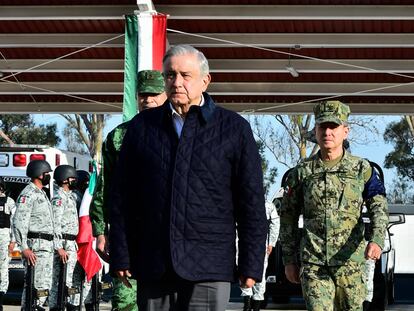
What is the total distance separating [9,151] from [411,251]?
6.98m

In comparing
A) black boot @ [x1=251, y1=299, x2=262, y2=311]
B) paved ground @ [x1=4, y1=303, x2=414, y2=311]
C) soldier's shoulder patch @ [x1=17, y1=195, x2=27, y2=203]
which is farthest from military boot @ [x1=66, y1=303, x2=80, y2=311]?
black boot @ [x1=251, y1=299, x2=262, y2=311]

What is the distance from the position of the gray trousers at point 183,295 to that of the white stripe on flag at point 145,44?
28.5 feet

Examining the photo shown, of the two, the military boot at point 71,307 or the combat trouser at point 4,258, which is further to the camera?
the combat trouser at point 4,258

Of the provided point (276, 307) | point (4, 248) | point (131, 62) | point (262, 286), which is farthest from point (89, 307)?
point (276, 307)

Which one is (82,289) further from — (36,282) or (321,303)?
(321,303)

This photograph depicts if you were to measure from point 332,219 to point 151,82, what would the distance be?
56.1 inches

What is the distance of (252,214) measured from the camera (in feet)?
16.0

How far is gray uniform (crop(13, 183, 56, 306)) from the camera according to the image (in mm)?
12820

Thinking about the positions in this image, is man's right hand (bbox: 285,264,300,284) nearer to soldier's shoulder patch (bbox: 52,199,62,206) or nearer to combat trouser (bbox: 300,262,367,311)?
combat trouser (bbox: 300,262,367,311)

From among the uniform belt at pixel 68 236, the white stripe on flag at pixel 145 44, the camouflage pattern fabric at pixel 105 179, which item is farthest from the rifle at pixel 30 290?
the camouflage pattern fabric at pixel 105 179

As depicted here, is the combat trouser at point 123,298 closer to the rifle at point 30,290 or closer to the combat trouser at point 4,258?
the rifle at point 30,290

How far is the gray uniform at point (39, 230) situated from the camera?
42.1ft

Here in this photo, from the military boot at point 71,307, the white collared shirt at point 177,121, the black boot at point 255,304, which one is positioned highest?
the white collared shirt at point 177,121
